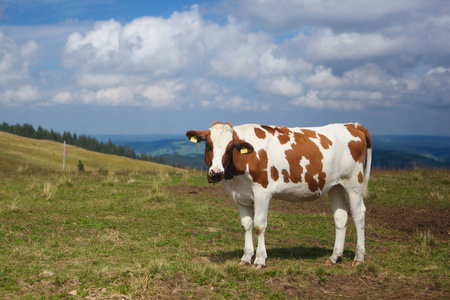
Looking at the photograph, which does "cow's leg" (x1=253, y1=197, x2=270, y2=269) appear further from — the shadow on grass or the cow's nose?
the cow's nose

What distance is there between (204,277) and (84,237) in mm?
4532

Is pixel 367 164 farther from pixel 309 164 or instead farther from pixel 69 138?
pixel 69 138

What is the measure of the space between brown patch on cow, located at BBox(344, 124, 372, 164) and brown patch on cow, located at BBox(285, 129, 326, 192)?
956 millimetres

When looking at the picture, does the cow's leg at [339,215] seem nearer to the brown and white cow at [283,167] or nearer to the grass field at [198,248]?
the brown and white cow at [283,167]

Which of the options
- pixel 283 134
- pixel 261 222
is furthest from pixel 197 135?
pixel 261 222

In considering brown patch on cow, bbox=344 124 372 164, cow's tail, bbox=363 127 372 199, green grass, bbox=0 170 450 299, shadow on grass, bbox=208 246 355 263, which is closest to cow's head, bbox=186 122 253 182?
green grass, bbox=0 170 450 299

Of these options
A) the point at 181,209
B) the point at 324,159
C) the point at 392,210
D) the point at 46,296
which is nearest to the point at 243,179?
the point at 324,159

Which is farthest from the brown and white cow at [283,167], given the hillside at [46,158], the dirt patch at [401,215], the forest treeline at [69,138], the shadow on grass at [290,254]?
the forest treeline at [69,138]

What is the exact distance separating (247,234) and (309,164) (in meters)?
1.84

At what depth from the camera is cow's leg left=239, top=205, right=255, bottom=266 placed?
7922 mm

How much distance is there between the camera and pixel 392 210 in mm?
14781

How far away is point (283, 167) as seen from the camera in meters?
7.95

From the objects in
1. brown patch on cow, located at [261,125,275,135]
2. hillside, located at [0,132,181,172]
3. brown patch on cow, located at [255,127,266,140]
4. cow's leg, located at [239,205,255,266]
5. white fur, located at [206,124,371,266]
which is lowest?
hillside, located at [0,132,181,172]

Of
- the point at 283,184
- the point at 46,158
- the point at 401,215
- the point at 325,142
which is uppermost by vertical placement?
the point at 325,142
